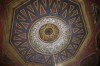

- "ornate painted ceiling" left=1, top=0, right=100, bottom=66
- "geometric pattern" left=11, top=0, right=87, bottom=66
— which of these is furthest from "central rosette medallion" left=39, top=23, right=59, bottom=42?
"geometric pattern" left=11, top=0, right=87, bottom=66

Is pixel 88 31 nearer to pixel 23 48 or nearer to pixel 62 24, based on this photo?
pixel 62 24

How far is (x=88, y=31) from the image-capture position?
9.16m

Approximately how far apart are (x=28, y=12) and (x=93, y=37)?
12.6 ft

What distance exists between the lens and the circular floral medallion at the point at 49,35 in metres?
8.98

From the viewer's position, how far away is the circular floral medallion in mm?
8984

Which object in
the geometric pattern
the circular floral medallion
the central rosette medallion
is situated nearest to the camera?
the geometric pattern

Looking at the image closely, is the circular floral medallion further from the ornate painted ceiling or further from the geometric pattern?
the geometric pattern

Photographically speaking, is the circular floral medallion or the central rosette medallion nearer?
the circular floral medallion

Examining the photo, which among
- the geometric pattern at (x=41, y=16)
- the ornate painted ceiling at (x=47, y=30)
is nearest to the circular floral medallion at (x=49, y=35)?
the ornate painted ceiling at (x=47, y=30)

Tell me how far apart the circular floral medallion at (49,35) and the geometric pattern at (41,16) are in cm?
23

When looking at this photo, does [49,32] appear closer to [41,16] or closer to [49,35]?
[49,35]

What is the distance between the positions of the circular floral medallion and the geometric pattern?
0.76ft

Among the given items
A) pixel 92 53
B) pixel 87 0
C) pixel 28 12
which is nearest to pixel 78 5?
pixel 87 0

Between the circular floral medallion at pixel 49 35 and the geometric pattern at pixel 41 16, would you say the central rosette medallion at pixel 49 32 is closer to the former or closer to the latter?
the circular floral medallion at pixel 49 35
